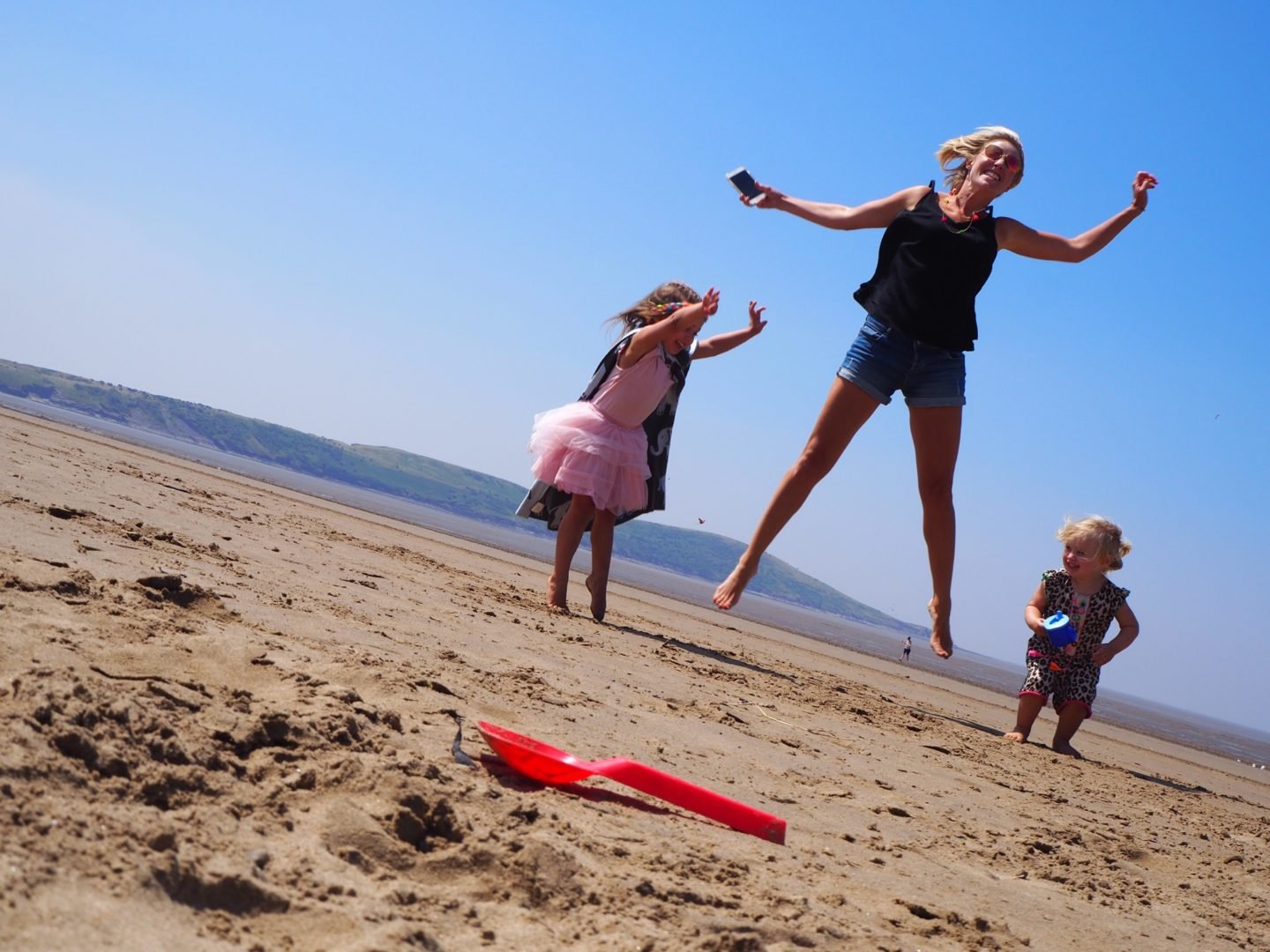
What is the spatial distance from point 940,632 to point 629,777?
10.6ft

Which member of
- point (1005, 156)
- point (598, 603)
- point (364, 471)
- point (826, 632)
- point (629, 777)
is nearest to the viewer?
point (629, 777)

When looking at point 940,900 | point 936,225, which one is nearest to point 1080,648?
point 936,225

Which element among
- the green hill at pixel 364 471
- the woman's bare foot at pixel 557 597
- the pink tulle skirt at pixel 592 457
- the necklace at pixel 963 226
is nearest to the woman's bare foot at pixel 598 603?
the woman's bare foot at pixel 557 597

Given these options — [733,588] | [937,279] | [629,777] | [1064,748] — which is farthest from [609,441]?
[629,777]

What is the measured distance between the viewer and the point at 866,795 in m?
3.63

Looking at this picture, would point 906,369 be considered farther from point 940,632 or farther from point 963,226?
point 940,632

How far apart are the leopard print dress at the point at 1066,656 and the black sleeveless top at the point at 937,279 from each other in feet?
7.35

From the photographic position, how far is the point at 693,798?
274 centimetres

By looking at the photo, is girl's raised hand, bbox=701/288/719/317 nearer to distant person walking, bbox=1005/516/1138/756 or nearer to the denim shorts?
the denim shorts

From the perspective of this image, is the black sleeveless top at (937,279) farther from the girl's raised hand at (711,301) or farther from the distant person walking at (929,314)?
the girl's raised hand at (711,301)

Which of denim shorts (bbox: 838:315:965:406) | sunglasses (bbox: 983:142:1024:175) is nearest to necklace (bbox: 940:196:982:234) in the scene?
sunglasses (bbox: 983:142:1024:175)

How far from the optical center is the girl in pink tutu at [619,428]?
6.86 m

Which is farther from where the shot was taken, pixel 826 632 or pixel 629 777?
pixel 826 632

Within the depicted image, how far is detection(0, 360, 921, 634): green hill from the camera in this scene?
279 ft
